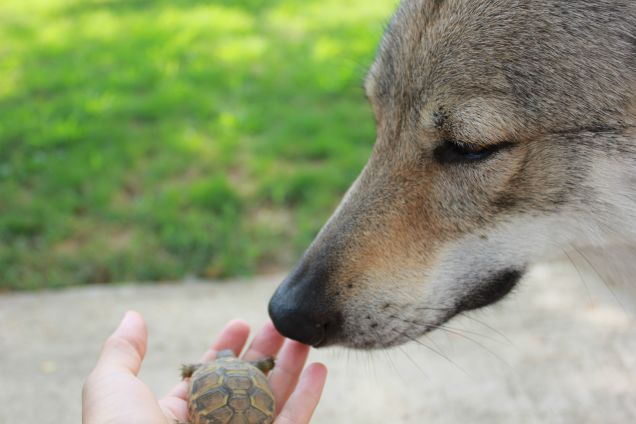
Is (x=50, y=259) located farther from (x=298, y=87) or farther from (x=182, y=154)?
(x=298, y=87)

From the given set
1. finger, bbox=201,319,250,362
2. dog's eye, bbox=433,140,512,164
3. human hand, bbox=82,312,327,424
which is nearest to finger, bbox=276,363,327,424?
human hand, bbox=82,312,327,424

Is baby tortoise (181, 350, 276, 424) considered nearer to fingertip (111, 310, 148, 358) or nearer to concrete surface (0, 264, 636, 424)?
fingertip (111, 310, 148, 358)

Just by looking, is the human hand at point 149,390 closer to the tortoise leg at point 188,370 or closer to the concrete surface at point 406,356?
the tortoise leg at point 188,370

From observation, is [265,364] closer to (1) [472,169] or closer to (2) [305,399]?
(2) [305,399]

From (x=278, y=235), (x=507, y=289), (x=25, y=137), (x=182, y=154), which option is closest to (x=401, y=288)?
(x=507, y=289)


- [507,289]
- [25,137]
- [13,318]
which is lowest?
[13,318]

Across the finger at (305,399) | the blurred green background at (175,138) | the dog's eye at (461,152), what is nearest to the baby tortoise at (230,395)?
the finger at (305,399)
